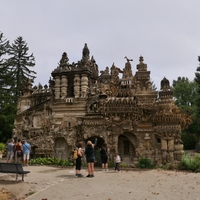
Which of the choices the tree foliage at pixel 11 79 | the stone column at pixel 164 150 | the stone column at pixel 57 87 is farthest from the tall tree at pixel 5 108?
the stone column at pixel 164 150

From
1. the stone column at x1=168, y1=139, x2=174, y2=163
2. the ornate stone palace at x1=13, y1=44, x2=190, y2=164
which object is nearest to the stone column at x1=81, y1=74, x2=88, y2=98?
the ornate stone palace at x1=13, y1=44, x2=190, y2=164

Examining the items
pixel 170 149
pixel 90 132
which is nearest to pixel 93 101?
pixel 90 132

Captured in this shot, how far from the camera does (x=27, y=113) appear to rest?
81.6 ft

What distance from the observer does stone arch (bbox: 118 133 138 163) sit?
21562mm

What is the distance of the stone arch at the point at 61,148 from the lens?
2291cm

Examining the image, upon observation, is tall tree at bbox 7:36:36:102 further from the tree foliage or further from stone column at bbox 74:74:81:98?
stone column at bbox 74:74:81:98

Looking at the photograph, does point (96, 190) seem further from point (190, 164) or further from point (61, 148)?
point (61, 148)

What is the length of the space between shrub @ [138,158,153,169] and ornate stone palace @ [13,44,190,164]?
2.79 feet

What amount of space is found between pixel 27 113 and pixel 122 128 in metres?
9.09

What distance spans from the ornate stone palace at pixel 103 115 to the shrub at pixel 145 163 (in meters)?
0.85

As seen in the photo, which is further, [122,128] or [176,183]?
[122,128]

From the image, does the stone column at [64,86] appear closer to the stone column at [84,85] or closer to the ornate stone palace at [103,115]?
the ornate stone palace at [103,115]

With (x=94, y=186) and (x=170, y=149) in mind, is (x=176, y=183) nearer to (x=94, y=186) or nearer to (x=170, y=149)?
(x=94, y=186)

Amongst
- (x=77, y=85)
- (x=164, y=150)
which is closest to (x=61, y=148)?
(x=77, y=85)
